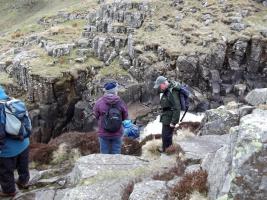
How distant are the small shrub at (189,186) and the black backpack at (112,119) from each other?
4.10m

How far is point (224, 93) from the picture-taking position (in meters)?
43.2

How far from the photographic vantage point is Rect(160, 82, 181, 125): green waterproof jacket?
13383mm

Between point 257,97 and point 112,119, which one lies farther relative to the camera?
point 257,97

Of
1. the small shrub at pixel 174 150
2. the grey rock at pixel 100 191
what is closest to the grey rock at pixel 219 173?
the grey rock at pixel 100 191

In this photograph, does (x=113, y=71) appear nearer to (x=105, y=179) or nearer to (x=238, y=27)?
(x=238, y=27)

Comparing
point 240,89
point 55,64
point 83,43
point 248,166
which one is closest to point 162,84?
point 248,166

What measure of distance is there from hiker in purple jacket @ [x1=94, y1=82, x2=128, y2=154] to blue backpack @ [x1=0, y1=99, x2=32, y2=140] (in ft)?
A: 9.63

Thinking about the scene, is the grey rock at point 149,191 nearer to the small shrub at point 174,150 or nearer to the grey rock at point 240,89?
the small shrub at point 174,150

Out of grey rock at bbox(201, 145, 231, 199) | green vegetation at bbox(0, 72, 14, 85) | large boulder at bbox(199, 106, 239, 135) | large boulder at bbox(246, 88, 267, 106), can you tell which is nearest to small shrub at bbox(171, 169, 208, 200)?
grey rock at bbox(201, 145, 231, 199)

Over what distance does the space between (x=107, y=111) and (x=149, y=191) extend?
388 cm

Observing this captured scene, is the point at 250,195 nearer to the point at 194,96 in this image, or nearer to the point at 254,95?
the point at 254,95

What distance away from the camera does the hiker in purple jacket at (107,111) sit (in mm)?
12641

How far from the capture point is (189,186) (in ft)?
28.1

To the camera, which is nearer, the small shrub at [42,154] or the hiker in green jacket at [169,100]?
the hiker in green jacket at [169,100]
